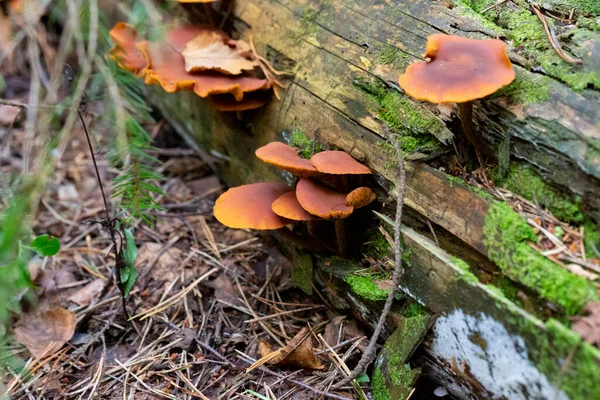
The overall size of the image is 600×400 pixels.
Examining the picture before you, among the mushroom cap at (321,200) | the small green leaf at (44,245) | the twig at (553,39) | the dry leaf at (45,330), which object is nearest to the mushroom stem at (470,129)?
the twig at (553,39)

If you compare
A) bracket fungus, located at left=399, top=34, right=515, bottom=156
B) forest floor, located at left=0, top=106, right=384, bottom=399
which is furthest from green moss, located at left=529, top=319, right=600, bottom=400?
forest floor, located at left=0, top=106, right=384, bottom=399

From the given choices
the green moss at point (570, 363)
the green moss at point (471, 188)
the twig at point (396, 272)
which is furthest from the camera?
the twig at point (396, 272)

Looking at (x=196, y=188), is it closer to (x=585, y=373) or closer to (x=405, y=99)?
(x=405, y=99)

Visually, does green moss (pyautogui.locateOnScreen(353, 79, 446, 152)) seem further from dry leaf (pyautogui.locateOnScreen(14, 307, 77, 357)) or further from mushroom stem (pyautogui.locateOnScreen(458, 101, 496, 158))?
dry leaf (pyautogui.locateOnScreen(14, 307, 77, 357))

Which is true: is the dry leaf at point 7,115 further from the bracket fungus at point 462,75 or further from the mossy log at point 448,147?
the bracket fungus at point 462,75

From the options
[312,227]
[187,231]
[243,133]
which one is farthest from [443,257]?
[187,231]

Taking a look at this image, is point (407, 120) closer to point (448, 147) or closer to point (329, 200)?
point (448, 147)
